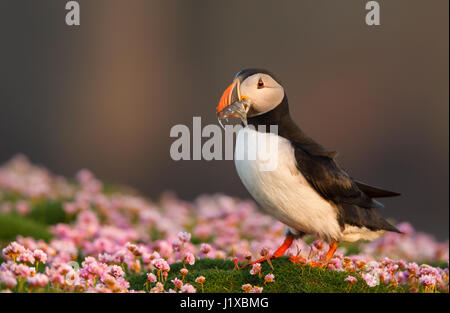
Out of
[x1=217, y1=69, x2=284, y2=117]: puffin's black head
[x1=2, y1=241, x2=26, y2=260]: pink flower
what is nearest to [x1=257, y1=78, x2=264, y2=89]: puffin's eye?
[x1=217, y1=69, x2=284, y2=117]: puffin's black head

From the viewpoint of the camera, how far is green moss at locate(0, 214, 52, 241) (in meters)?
6.91

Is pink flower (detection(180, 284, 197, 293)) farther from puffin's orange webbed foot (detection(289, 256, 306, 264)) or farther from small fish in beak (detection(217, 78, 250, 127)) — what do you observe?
small fish in beak (detection(217, 78, 250, 127))

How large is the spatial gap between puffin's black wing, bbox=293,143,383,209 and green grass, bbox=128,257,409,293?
0.61m

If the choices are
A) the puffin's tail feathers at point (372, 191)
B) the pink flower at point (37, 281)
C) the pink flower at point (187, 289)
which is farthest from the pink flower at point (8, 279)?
the puffin's tail feathers at point (372, 191)

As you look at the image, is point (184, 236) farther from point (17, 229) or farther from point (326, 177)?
point (17, 229)

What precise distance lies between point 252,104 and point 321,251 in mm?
1462

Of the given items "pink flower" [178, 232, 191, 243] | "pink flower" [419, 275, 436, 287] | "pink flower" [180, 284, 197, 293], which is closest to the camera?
"pink flower" [180, 284, 197, 293]

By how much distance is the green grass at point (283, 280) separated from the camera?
4.06m

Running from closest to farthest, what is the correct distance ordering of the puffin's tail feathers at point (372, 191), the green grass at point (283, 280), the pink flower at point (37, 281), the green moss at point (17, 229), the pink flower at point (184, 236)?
the pink flower at point (37, 281) → the green grass at point (283, 280) → the pink flower at point (184, 236) → the puffin's tail feathers at point (372, 191) → the green moss at point (17, 229)

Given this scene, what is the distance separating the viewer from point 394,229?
15.9 ft

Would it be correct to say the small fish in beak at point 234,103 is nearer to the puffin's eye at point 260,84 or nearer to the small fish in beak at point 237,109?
the small fish in beak at point 237,109

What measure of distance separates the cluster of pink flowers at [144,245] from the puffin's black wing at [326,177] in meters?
0.48

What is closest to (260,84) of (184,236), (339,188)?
(339,188)
